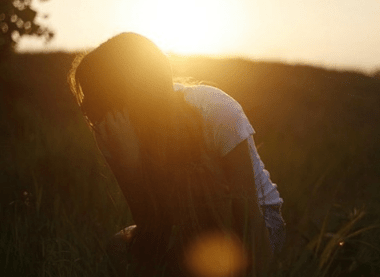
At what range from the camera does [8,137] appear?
611 cm

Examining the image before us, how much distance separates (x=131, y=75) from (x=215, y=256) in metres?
1.07

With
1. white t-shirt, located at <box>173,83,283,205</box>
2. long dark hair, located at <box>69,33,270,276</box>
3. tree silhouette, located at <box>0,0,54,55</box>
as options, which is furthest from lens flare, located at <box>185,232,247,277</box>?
tree silhouette, located at <box>0,0,54,55</box>

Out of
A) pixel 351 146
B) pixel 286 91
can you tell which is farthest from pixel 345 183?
pixel 286 91

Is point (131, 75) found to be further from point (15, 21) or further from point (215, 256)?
point (15, 21)

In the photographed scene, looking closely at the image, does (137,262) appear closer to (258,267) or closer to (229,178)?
(258,267)

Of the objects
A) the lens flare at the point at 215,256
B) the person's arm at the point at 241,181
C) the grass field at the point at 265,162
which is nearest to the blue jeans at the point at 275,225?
the grass field at the point at 265,162

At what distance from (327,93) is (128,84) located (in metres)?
7.60

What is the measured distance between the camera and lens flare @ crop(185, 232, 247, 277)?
1372 mm

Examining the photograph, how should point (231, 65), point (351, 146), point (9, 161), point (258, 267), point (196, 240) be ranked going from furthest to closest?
point (231, 65), point (351, 146), point (9, 161), point (196, 240), point (258, 267)

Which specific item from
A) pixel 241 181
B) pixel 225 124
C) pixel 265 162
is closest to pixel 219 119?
pixel 225 124

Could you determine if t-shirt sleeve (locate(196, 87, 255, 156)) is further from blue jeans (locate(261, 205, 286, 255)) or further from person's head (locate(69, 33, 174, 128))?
blue jeans (locate(261, 205, 286, 255))

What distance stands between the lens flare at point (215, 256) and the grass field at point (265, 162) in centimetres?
14

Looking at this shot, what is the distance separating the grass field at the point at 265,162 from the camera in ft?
5.30

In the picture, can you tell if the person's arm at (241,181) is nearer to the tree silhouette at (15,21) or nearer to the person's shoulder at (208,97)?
the person's shoulder at (208,97)
